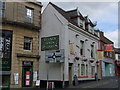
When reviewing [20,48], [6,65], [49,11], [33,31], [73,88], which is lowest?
[73,88]

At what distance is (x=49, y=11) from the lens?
21906 millimetres

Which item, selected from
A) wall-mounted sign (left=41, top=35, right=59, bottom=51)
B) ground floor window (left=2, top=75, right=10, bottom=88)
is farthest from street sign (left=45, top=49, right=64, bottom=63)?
ground floor window (left=2, top=75, right=10, bottom=88)

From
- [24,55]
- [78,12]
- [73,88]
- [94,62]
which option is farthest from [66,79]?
[78,12]

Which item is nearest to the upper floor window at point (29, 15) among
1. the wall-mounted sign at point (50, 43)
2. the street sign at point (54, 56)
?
the wall-mounted sign at point (50, 43)

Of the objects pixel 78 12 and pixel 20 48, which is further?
pixel 78 12

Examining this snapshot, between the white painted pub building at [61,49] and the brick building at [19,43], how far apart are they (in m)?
1.00

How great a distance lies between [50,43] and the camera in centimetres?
2098

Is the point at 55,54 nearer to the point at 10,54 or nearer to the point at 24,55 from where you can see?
the point at 24,55

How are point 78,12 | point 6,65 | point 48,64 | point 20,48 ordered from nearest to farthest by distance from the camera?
point 6,65 < point 20,48 < point 48,64 < point 78,12

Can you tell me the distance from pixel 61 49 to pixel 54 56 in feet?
3.38

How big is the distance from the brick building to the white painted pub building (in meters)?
1.00

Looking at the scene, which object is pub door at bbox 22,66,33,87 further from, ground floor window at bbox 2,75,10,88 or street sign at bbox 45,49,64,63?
street sign at bbox 45,49,64,63

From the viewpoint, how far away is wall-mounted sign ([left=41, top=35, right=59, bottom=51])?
67.0 feet

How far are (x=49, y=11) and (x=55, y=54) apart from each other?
546 cm
